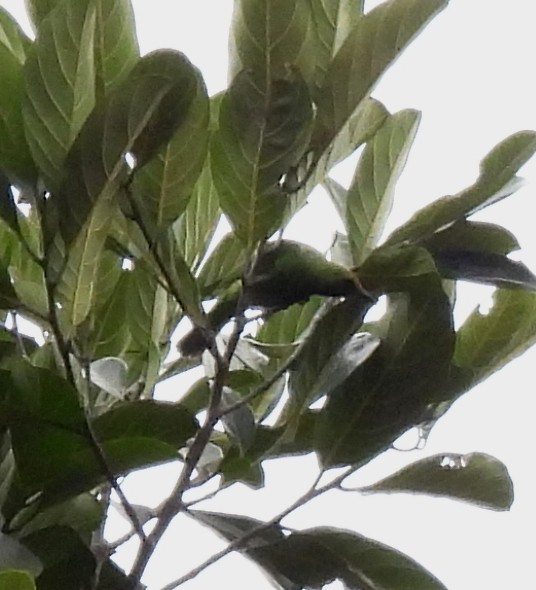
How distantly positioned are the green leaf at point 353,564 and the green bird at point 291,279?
141 millimetres

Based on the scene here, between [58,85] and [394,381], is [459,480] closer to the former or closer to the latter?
[394,381]

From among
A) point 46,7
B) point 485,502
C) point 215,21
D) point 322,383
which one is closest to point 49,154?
point 46,7

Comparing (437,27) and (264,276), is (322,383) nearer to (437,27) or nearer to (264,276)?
(264,276)

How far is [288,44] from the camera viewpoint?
55cm

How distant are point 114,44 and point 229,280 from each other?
0.17 m

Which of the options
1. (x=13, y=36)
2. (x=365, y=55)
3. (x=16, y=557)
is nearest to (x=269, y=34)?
(x=365, y=55)

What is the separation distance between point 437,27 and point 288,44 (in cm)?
67

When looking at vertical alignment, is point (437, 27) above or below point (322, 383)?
above

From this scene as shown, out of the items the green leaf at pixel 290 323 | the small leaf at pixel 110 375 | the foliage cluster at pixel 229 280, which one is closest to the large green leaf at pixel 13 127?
the foliage cluster at pixel 229 280

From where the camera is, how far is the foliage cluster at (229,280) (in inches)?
21.2

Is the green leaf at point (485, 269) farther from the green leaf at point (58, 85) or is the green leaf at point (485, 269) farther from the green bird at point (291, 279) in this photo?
the green leaf at point (58, 85)

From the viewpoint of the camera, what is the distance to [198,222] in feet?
2.23

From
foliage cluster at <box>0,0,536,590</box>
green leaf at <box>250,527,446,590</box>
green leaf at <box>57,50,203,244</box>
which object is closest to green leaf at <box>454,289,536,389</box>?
foliage cluster at <box>0,0,536,590</box>

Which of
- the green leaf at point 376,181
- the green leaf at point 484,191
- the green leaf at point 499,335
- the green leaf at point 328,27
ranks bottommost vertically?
the green leaf at point 499,335
